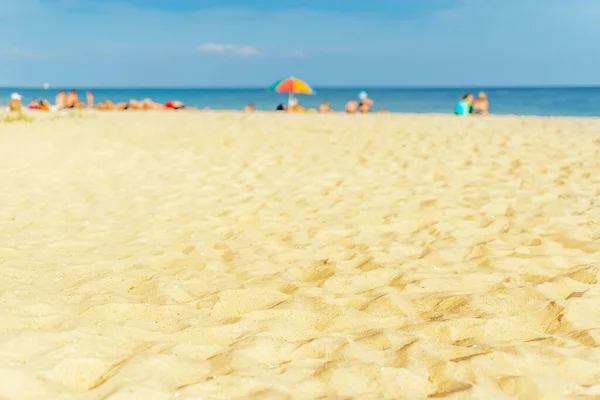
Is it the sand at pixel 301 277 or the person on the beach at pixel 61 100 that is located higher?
the person on the beach at pixel 61 100

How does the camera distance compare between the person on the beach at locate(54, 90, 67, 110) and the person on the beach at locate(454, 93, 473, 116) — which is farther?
the person on the beach at locate(54, 90, 67, 110)

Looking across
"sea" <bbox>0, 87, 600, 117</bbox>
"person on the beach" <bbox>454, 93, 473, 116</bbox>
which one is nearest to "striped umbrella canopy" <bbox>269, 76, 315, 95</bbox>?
"person on the beach" <bbox>454, 93, 473, 116</bbox>

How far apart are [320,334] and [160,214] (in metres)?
2.66

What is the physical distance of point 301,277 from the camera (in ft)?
11.3

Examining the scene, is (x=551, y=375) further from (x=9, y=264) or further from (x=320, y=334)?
(x=9, y=264)

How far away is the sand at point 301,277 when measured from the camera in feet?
7.10

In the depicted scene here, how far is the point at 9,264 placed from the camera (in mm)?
A: 3422

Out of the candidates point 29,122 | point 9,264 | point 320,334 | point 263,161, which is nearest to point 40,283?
point 9,264

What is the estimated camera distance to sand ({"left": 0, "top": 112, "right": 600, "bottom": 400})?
2.16m

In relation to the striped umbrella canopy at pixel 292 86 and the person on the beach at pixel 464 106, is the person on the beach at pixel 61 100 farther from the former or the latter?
the person on the beach at pixel 464 106

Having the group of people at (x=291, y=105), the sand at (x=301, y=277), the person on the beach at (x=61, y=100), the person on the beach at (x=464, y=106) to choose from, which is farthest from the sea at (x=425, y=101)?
the sand at (x=301, y=277)

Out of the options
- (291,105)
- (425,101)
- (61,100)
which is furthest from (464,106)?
(425,101)

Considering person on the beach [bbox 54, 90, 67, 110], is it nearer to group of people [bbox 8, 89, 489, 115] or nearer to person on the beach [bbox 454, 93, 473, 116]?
group of people [bbox 8, 89, 489, 115]

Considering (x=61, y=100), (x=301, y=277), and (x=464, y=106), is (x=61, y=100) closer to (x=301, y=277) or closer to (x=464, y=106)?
(x=464, y=106)
